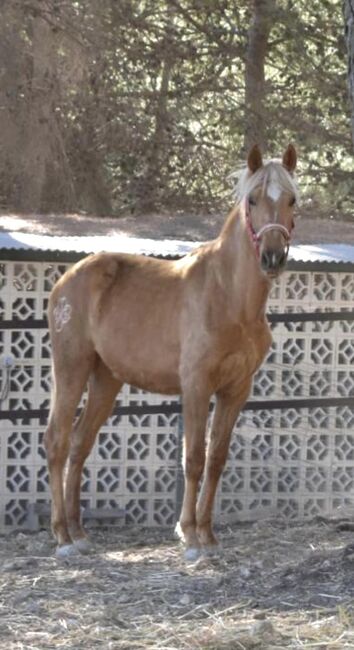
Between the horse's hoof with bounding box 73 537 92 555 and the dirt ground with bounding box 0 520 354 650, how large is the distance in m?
0.07

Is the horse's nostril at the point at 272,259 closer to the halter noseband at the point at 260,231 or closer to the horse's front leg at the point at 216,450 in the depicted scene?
the halter noseband at the point at 260,231

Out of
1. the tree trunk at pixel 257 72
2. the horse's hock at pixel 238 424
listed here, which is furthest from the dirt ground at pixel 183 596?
the tree trunk at pixel 257 72

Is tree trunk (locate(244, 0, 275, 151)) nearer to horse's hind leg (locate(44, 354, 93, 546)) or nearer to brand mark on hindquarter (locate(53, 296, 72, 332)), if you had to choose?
brand mark on hindquarter (locate(53, 296, 72, 332))

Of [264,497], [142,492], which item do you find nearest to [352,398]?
[264,497]

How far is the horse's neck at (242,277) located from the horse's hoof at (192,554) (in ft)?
4.04

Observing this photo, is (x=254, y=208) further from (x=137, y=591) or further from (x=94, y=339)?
(x=137, y=591)

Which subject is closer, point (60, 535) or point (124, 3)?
point (60, 535)

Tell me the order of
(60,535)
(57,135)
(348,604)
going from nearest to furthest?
(348,604) < (60,535) < (57,135)

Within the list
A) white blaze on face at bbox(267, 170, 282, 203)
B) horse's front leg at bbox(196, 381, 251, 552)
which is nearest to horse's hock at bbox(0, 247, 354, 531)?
horse's front leg at bbox(196, 381, 251, 552)

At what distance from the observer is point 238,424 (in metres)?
8.87

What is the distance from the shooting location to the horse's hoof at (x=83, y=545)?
7434mm

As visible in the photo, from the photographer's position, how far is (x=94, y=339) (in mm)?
7672

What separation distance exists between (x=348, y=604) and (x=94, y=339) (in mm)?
2647

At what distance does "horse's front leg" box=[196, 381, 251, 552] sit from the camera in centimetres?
→ 718
